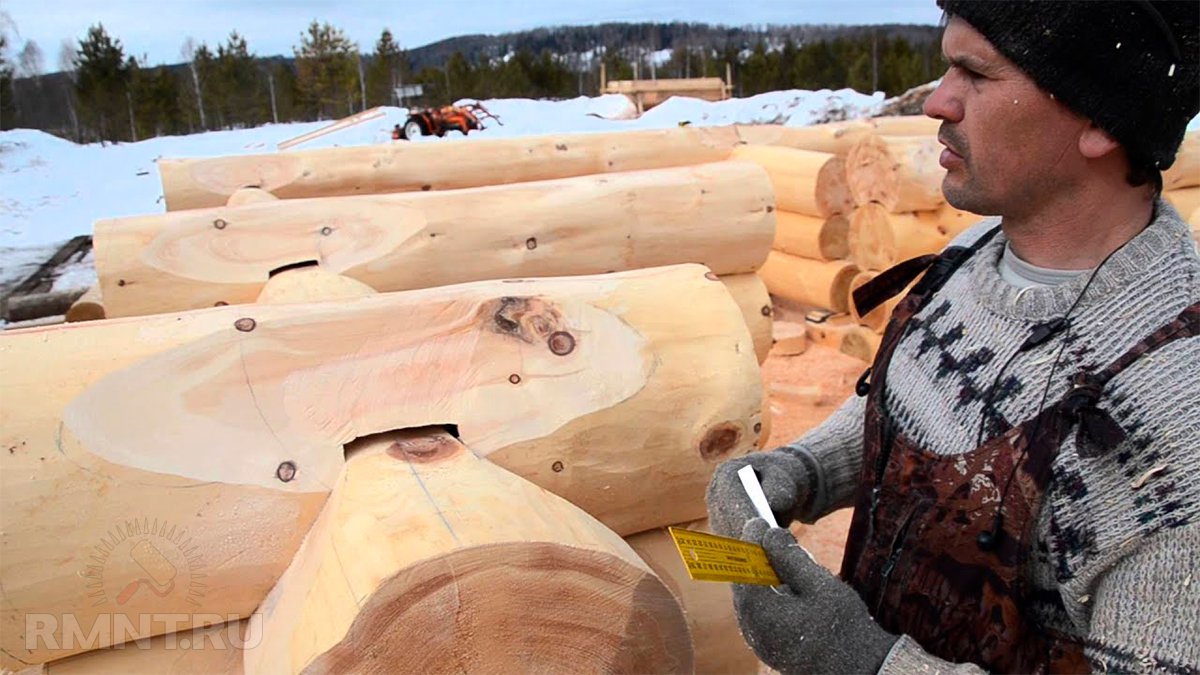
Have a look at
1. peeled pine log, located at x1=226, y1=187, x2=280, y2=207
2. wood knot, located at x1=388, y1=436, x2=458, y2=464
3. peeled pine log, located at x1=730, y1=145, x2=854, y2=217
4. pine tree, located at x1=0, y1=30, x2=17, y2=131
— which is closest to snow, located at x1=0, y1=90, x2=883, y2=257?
pine tree, located at x1=0, y1=30, x2=17, y2=131

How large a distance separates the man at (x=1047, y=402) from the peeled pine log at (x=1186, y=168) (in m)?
6.76

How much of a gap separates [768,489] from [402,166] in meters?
4.16

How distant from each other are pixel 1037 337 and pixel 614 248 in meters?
2.49

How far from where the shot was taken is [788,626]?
3.83 ft

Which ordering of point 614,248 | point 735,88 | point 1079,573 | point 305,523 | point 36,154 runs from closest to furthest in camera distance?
point 1079,573, point 305,523, point 614,248, point 36,154, point 735,88

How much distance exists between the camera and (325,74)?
23594 millimetres

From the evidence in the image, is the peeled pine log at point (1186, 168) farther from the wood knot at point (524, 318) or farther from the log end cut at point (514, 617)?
the log end cut at point (514, 617)

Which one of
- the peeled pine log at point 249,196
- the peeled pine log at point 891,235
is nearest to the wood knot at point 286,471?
the peeled pine log at point 249,196

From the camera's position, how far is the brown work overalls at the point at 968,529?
1.06 metres

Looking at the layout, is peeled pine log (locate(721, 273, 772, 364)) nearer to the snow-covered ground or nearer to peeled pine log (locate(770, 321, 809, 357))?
peeled pine log (locate(770, 321, 809, 357))

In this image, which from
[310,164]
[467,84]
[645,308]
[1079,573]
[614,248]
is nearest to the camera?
[1079,573]

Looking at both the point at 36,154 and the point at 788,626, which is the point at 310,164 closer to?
the point at 788,626

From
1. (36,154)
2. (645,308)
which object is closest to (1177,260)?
(645,308)

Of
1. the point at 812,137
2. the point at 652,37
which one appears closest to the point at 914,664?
the point at 812,137
